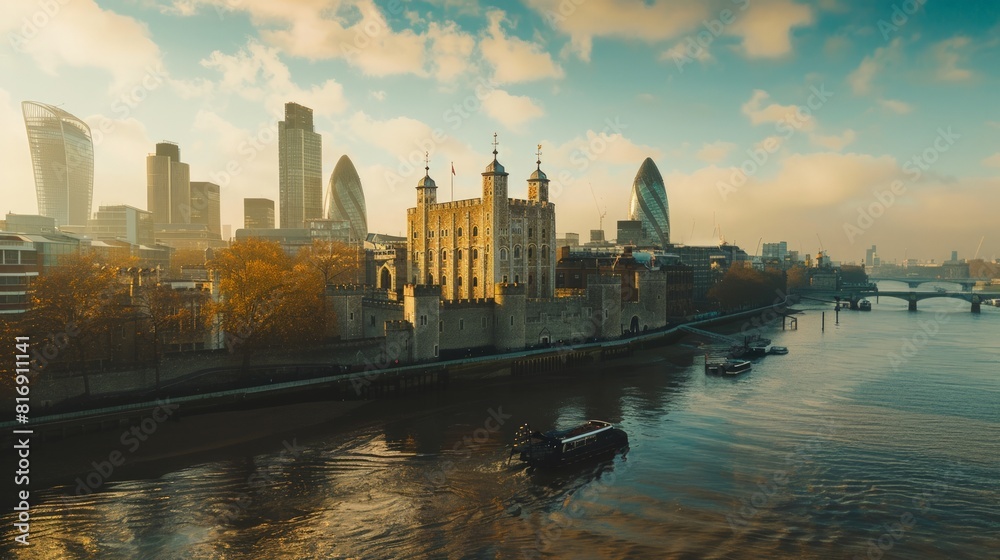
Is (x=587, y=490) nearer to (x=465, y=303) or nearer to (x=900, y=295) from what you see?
(x=465, y=303)

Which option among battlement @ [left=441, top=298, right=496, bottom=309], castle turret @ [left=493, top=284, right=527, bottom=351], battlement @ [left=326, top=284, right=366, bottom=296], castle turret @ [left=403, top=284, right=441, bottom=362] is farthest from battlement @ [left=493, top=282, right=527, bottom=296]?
battlement @ [left=326, top=284, right=366, bottom=296]

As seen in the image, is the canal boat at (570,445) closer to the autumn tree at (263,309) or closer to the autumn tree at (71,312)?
the autumn tree at (263,309)

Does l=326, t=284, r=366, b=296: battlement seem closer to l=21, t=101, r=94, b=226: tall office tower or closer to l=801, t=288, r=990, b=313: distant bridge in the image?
l=801, t=288, r=990, b=313: distant bridge

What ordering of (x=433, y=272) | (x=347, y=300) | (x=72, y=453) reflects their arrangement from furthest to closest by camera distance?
(x=433, y=272), (x=347, y=300), (x=72, y=453)

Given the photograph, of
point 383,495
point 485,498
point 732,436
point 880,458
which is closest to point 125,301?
point 383,495

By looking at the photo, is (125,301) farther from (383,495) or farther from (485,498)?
(485,498)

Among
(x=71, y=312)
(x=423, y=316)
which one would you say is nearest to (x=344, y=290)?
(x=423, y=316)

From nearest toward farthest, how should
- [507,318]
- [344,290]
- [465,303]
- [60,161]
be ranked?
[344,290], [465,303], [507,318], [60,161]
